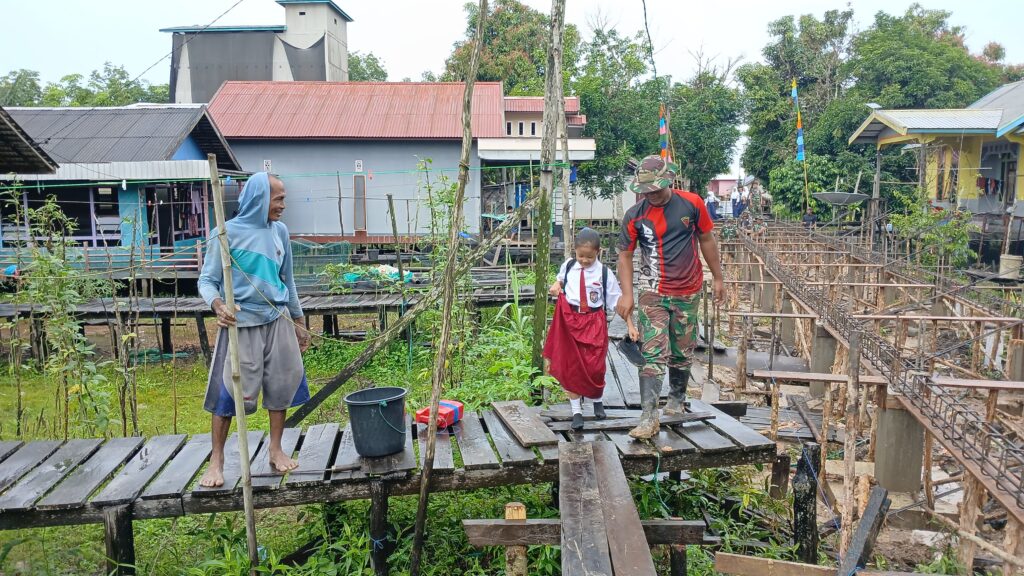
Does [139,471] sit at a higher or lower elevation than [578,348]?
lower

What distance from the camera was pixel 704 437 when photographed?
507cm

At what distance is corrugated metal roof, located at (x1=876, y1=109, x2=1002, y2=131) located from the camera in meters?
18.8

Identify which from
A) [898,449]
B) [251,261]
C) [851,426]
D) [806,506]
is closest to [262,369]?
[251,261]

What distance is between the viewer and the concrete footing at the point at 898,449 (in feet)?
26.0

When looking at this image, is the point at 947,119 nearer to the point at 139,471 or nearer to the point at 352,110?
the point at 352,110

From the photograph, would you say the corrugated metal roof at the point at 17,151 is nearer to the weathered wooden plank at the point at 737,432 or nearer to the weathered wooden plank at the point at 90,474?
the weathered wooden plank at the point at 90,474

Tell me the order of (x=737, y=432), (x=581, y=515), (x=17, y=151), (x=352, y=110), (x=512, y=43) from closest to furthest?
(x=581, y=515) → (x=737, y=432) → (x=17, y=151) → (x=352, y=110) → (x=512, y=43)

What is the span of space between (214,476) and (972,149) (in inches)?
868

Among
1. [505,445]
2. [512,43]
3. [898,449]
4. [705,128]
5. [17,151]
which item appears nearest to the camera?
[505,445]

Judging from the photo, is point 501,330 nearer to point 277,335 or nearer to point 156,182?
point 277,335

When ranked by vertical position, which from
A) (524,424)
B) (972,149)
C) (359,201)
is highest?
(972,149)

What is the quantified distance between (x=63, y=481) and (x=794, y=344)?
1428 cm

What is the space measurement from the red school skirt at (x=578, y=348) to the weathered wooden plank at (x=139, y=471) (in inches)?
102

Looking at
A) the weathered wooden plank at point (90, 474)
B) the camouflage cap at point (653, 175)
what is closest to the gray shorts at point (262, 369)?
the weathered wooden plank at point (90, 474)
